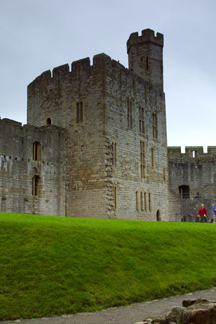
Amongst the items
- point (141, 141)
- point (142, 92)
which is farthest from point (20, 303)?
point (142, 92)

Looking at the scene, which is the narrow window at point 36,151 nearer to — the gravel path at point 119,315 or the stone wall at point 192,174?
the gravel path at point 119,315

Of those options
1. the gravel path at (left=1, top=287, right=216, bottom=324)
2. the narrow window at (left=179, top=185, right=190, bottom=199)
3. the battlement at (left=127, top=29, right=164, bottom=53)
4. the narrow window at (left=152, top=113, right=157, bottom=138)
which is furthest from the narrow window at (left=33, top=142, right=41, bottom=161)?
the narrow window at (left=179, top=185, right=190, bottom=199)

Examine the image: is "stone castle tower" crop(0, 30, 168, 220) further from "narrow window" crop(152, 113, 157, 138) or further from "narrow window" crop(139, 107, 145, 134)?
"narrow window" crop(152, 113, 157, 138)

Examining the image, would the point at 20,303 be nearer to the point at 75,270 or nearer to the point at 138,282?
the point at 75,270

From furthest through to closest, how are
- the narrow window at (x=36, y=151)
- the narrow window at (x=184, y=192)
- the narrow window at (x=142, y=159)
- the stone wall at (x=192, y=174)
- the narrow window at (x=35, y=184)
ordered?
the narrow window at (x=184, y=192) < the stone wall at (x=192, y=174) < the narrow window at (x=142, y=159) < the narrow window at (x=36, y=151) < the narrow window at (x=35, y=184)

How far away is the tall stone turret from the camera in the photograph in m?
32.8

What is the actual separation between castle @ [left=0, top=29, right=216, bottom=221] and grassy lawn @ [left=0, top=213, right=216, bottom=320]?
11611 mm

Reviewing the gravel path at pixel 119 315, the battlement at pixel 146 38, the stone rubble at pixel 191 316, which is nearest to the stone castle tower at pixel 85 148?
the battlement at pixel 146 38

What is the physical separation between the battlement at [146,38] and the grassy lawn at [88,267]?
22747 mm

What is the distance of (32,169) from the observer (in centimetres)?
2428

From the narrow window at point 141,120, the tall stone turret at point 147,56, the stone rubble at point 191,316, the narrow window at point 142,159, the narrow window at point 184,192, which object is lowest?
the stone rubble at point 191,316

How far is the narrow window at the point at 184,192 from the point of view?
39406 mm

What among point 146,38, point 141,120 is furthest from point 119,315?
point 146,38

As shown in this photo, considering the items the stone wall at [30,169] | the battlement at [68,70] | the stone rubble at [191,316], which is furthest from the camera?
the battlement at [68,70]
